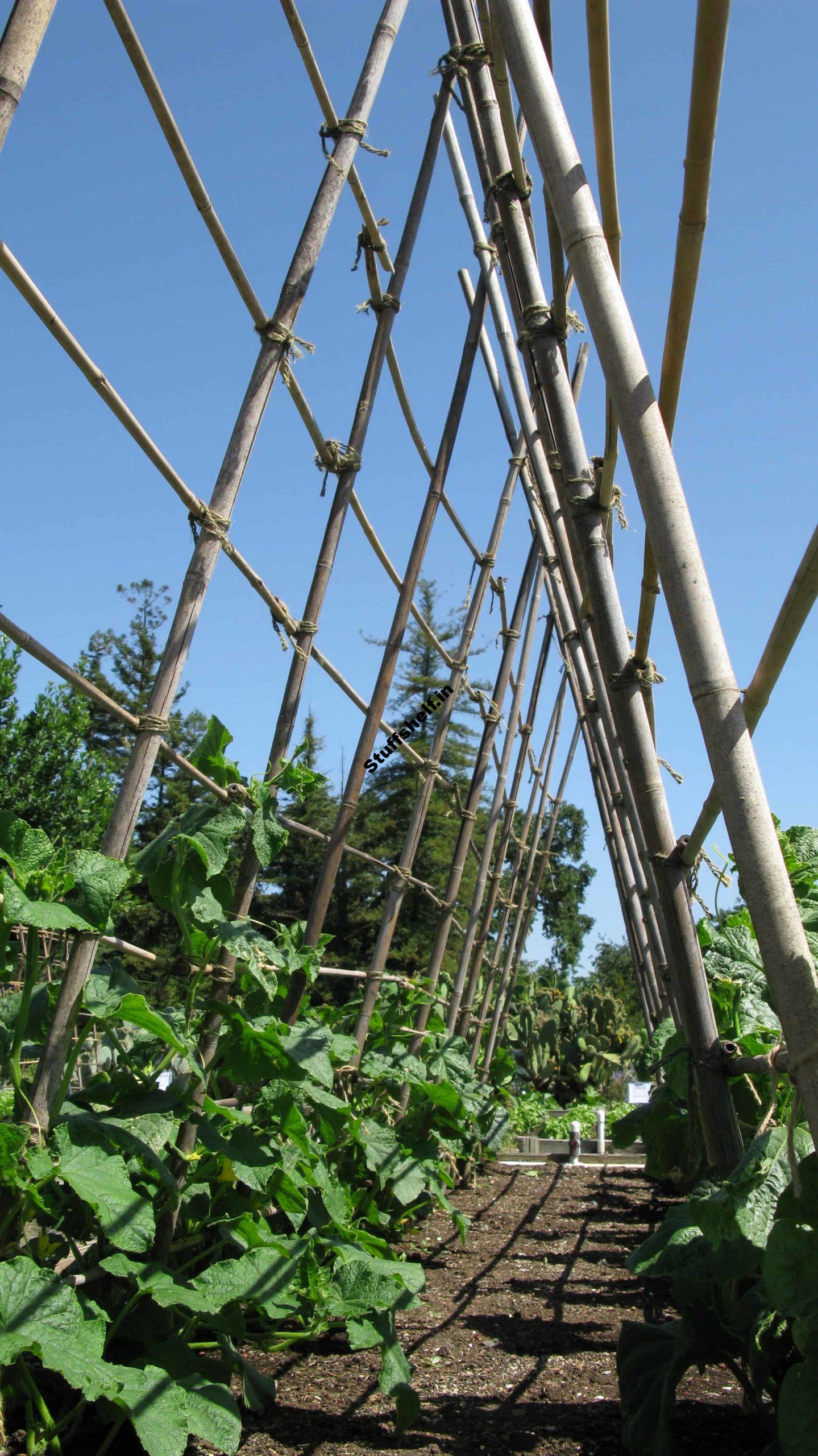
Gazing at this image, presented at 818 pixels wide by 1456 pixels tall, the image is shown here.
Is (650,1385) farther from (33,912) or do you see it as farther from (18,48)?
(18,48)

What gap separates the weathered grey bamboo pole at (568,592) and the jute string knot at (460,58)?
0.11 metres

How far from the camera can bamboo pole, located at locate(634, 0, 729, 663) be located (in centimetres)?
101

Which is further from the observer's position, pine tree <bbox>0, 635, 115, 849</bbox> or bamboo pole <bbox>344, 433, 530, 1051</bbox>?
pine tree <bbox>0, 635, 115, 849</bbox>

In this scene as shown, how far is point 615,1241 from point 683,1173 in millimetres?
2545

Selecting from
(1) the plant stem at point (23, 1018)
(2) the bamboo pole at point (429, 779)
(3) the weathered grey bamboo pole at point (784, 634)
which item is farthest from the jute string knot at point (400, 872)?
(3) the weathered grey bamboo pole at point (784, 634)

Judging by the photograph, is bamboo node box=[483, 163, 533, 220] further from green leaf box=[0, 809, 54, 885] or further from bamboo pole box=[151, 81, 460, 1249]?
green leaf box=[0, 809, 54, 885]

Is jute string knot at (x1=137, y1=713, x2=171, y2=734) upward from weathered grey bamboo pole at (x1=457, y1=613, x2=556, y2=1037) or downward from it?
downward

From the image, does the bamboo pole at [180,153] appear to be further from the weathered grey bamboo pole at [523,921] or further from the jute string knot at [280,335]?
the weathered grey bamboo pole at [523,921]

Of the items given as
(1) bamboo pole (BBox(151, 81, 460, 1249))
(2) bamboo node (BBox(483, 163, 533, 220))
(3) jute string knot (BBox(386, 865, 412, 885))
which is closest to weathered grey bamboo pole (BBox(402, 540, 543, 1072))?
(3) jute string knot (BBox(386, 865, 412, 885))

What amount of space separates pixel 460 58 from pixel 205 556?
243 centimetres

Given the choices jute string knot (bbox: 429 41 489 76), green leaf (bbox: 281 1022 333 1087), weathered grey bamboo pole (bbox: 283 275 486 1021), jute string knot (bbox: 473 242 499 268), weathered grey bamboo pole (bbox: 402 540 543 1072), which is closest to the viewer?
green leaf (bbox: 281 1022 333 1087)

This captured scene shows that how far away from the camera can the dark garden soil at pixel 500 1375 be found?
1896 millimetres

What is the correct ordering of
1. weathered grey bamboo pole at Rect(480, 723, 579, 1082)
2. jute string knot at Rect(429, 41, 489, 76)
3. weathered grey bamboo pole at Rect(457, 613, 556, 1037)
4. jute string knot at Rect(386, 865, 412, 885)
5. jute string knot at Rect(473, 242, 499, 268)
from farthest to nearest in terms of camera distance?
weathered grey bamboo pole at Rect(480, 723, 579, 1082) < weathered grey bamboo pole at Rect(457, 613, 556, 1037) < jute string knot at Rect(473, 242, 499, 268) < jute string knot at Rect(386, 865, 412, 885) < jute string knot at Rect(429, 41, 489, 76)

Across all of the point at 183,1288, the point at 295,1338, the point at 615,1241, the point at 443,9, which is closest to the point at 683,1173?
the point at 295,1338
